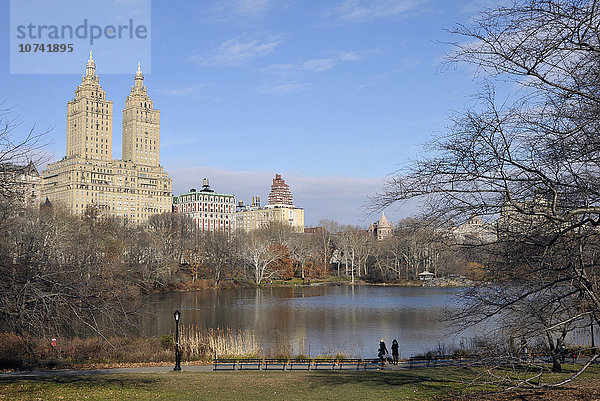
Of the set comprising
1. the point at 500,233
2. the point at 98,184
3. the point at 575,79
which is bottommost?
the point at 500,233

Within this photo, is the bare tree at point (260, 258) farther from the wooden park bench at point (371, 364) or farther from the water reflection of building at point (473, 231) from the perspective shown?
the water reflection of building at point (473, 231)

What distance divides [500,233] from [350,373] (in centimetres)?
1039

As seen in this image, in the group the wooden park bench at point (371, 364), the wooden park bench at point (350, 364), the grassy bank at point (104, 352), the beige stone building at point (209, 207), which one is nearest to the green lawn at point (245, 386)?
the wooden park bench at point (371, 364)

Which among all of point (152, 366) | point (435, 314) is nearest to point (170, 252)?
point (435, 314)

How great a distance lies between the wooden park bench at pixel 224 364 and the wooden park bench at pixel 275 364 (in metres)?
1.13

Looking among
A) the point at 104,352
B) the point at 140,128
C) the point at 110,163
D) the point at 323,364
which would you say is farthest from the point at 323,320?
the point at 140,128

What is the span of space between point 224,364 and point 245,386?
524 centimetres

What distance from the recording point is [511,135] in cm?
767

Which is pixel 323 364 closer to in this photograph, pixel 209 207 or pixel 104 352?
pixel 104 352

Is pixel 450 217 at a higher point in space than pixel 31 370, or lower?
higher

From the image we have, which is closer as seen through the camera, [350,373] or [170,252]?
[350,373]

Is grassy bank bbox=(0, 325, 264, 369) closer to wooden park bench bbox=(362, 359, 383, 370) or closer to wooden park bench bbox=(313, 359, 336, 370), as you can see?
wooden park bench bbox=(313, 359, 336, 370)

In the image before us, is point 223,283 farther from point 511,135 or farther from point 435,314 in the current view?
point 511,135

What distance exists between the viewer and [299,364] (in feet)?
63.6
